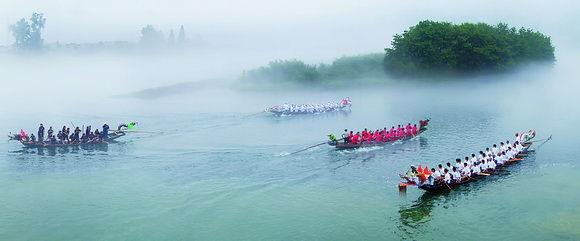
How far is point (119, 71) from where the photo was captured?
5605 inches

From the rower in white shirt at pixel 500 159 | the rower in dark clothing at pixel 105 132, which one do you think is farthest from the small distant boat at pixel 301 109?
the rower in white shirt at pixel 500 159

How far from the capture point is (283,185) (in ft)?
113

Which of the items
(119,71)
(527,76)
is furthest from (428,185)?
(119,71)

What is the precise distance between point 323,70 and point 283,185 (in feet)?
214

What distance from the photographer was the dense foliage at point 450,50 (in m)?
86.9

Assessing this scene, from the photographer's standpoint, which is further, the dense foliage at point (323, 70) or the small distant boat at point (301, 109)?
the dense foliage at point (323, 70)

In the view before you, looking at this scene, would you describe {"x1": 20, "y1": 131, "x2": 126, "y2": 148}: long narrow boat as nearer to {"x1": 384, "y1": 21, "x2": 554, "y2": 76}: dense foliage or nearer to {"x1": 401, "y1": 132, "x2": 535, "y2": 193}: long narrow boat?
{"x1": 401, "y1": 132, "x2": 535, "y2": 193}: long narrow boat

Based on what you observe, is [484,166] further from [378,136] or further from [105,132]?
[105,132]

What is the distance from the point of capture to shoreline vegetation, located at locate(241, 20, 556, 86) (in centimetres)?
8719

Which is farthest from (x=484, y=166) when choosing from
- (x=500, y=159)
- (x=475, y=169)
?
(x=500, y=159)

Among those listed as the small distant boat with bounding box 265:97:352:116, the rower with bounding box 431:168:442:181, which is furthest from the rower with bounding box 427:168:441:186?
the small distant boat with bounding box 265:97:352:116

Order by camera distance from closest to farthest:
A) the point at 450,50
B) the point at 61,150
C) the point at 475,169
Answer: the point at 475,169
the point at 61,150
the point at 450,50

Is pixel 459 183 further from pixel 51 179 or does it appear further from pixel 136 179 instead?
pixel 51 179

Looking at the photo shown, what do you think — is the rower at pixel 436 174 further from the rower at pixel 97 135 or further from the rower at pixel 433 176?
the rower at pixel 97 135
